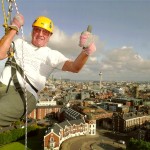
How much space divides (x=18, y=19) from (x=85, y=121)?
150ft

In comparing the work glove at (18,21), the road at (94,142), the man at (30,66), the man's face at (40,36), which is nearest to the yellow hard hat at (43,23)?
the man at (30,66)

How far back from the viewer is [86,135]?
46.0m

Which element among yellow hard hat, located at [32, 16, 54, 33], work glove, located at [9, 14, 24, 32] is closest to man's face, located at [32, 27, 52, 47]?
yellow hard hat, located at [32, 16, 54, 33]

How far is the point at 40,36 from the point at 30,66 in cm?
61

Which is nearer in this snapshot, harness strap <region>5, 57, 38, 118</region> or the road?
harness strap <region>5, 57, 38, 118</region>

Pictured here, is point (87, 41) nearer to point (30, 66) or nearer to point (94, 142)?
point (30, 66)

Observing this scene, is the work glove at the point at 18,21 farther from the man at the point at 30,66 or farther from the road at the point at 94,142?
the road at the point at 94,142

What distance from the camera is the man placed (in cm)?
420

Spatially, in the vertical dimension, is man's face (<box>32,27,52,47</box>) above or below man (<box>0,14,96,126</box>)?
above

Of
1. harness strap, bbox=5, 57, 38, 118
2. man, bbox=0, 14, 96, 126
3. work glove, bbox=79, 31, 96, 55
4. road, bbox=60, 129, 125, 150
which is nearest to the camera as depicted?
work glove, bbox=79, 31, 96, 55

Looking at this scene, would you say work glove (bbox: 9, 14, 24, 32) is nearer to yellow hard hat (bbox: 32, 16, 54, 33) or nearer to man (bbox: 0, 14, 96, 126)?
man (bbox: 0, 14, 96, 126)

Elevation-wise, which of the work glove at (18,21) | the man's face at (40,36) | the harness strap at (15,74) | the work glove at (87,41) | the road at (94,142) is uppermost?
the work glove at (18,21)

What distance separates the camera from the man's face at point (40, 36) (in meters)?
4.58

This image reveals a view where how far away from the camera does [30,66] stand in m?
4.58
